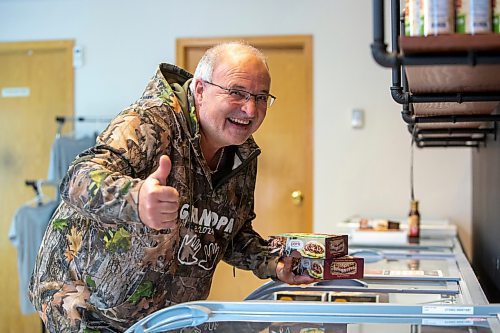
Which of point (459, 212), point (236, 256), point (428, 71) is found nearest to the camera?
point (428, 71)

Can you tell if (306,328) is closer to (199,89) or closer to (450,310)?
(450,310)

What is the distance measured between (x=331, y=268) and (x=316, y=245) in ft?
0.24

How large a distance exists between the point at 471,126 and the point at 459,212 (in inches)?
81.9

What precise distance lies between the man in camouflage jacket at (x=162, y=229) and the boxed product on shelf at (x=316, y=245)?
0.08 m

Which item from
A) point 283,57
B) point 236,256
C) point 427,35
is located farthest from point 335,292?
point 283,57

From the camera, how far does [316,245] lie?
6.14ft

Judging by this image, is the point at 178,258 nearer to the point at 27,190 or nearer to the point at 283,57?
the point at 283,57

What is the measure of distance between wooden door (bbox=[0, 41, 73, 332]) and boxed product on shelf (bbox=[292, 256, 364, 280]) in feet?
11.8

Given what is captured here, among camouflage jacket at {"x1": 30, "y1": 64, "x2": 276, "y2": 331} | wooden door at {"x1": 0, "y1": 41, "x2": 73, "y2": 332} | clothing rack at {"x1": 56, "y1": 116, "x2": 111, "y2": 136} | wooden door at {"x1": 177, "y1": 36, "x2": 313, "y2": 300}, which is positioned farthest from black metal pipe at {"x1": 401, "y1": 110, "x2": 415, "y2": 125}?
wooden door at {"x1": 0, "y1": 41, "x2": 73, "y2": 332}

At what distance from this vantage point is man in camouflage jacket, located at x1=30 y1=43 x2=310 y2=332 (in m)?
1.78

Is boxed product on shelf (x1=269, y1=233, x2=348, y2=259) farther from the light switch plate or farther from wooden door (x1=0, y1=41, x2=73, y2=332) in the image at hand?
wooden door (x1=0, y1=41, x2=73, y2=332)

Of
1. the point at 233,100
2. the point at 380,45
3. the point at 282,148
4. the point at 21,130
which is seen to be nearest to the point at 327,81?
the point at 282,148

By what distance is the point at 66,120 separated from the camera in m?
4.98

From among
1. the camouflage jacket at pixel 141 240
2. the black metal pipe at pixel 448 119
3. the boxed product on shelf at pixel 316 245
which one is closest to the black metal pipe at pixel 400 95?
the black metal pipe at pixel 448 119
